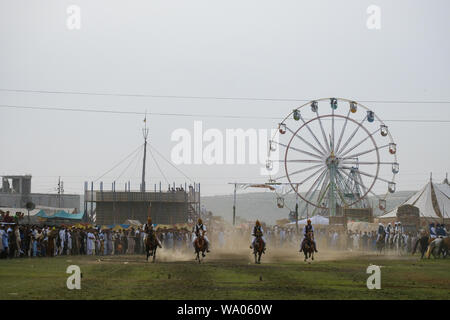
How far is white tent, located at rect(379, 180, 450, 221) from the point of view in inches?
2896

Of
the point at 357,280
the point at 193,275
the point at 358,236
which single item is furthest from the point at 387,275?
the point at 358,236

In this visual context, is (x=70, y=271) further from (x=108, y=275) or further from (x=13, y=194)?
(x=13, y=194)

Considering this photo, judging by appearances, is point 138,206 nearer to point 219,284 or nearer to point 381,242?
point 381,242

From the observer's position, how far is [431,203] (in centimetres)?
7488

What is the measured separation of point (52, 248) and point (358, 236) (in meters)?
34.0

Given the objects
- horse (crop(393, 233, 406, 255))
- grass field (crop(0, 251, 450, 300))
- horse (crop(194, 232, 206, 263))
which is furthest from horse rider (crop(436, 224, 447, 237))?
grass field (crop(0, 251, 450, 300))

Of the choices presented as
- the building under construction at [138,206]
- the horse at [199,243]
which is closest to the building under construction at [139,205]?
the building under construction at [138,206]

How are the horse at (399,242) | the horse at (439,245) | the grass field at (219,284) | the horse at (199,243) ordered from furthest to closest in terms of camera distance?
the horse at (399,242) → the horse at (439,245) → the horse at (199,243) → the grass field at (219,284)

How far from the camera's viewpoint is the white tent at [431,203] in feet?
241

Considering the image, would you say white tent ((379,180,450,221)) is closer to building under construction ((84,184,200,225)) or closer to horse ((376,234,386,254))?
horse ((376,234,386,254))

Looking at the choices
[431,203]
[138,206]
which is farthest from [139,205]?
[431,203]

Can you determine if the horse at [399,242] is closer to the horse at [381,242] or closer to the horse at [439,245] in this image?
the horse at [381,242]

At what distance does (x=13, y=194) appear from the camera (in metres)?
124
